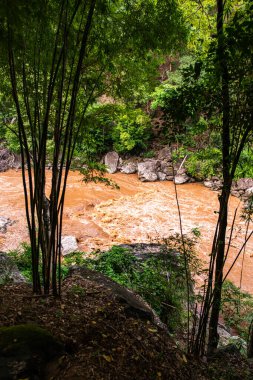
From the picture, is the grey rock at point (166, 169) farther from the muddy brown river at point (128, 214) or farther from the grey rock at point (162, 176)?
the muddy brown river at point (128, 214)

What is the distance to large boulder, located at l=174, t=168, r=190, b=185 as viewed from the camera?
47.9ft

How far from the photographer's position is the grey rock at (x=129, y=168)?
53.0 feet

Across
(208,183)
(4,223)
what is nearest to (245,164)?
(4,223)

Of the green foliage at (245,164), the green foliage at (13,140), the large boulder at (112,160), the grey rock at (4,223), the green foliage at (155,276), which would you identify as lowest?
the grey rock at (4,223)

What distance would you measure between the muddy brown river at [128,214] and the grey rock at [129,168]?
1502mm

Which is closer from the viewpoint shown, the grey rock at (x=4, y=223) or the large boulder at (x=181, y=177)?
the grey rock at (x=4, y=223)

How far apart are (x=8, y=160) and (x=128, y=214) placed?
30.7 ft

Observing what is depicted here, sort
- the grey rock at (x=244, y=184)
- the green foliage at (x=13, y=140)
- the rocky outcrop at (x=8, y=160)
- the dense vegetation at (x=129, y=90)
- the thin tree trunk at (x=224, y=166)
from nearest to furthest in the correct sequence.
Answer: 1. the thin tree trunk at (x=224, y=166)
2. the dense vegetation at (x=129, y=90)
3. the green foliage at (x=13, y=140)
4. the grey rock at (x=244, y=184)
5. the rocky outcrop at (x=8, y=160)

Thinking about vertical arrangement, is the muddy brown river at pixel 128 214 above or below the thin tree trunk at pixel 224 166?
below

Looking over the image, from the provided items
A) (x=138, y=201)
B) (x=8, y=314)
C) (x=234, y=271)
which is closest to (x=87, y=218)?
(x=138, y=201)

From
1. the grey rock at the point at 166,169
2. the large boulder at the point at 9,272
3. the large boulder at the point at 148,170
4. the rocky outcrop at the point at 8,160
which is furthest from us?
the rocky outcrop at the point at 8,160

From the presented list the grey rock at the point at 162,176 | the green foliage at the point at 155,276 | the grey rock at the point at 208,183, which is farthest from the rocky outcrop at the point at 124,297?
the grey rock at the point at 162,176

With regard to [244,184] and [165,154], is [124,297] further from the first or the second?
[165,154]

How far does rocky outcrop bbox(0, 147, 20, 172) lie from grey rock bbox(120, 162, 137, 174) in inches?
243
